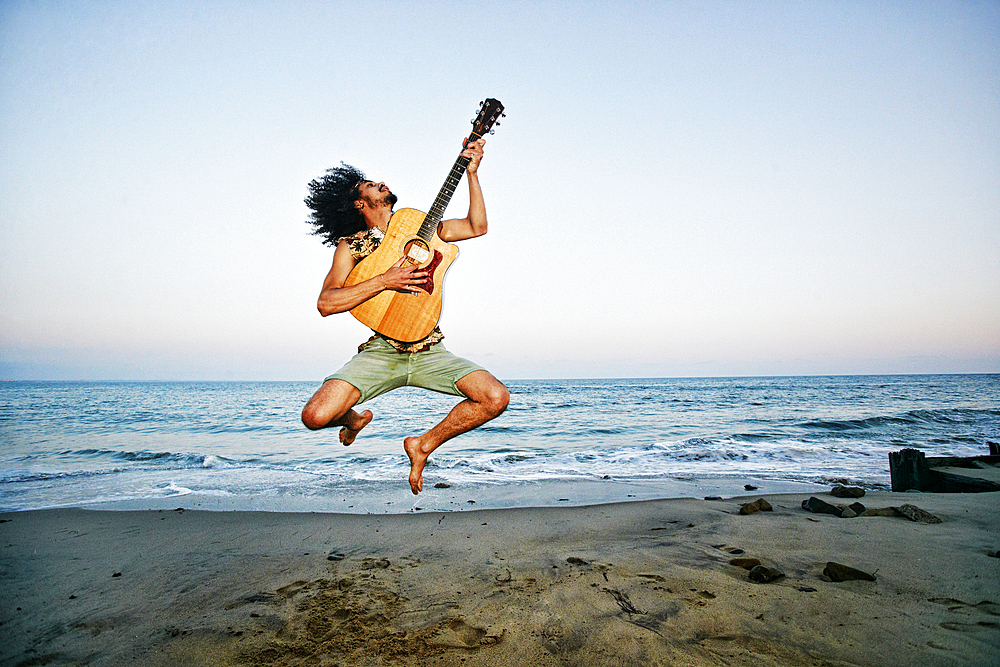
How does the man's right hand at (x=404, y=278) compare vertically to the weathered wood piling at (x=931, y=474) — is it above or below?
above

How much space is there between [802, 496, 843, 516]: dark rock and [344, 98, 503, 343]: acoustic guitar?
6.97 m

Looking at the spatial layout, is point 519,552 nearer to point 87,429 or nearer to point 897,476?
point 897,476

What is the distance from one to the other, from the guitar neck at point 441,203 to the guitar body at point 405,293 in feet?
0.07

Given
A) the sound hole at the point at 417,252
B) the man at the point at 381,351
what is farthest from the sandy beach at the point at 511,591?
the sound hole at the point at 417,252

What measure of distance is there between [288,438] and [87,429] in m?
8.75

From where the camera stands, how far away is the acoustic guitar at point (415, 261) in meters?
2.33

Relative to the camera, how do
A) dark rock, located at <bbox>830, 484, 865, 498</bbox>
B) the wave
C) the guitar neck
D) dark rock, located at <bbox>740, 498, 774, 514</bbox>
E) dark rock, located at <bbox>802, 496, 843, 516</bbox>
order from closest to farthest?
1. the guitar neck
2. dark rock, located at <bbox>802, 496, 843, 516</bbox>
3. dark rock, located at <bbox>740, 498, 774, 514</bbox>
4. dark rock, located at <bbox>830, 484, 865, 498</bbox>
5. the wave

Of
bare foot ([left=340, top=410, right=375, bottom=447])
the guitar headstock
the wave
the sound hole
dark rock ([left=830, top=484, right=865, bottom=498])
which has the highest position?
the guitar headstock

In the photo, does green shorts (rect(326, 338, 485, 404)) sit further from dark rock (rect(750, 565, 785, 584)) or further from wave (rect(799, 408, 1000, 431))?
wave (rect(799, 408, 1000, 431))

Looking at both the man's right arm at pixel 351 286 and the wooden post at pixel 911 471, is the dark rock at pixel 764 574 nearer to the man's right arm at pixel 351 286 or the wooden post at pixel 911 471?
the man's right arm at pixel 351 286

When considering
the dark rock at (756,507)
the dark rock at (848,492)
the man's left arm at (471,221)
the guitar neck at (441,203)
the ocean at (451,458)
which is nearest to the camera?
the guitar neck at (441,203)

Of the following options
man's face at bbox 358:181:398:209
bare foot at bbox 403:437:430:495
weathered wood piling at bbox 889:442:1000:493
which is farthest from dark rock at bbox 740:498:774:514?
man's face at bbox 358:181:398:209

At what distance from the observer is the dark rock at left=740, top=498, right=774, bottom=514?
7.35m

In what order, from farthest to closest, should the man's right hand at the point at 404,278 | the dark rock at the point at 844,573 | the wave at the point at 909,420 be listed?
1. the wave at the point at 909,420
2. the dark rock at the point at 844,573
3. the man's right hand at the point at 404,278
